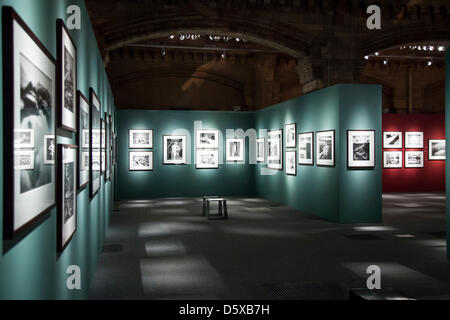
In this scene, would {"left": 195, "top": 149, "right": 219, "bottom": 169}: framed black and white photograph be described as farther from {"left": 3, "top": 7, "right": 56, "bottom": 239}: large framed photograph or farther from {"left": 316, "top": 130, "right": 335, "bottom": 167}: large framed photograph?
{"left": 3, "top": 7, "right": 56, "bottom": 239}: large framed photograph

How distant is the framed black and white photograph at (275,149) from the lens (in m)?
15.4

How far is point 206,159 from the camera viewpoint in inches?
722

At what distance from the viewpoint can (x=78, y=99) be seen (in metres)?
4.16

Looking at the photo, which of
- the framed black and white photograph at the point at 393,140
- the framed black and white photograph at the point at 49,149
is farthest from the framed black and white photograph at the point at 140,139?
the framed black and white photograph at the point at 49,149

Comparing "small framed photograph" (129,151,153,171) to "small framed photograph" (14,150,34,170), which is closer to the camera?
"small framed photograph" (14,150,34,170)

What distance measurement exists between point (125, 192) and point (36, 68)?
15.6 meters

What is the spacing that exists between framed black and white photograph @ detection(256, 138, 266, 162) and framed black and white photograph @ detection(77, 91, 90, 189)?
12.6 m

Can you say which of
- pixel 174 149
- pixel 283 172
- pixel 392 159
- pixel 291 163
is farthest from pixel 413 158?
pixel 174 149

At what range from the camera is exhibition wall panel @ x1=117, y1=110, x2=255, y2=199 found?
17609mm

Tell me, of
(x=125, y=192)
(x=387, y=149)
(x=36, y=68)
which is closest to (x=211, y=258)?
(x=36, y=68)

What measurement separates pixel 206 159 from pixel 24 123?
16.2m

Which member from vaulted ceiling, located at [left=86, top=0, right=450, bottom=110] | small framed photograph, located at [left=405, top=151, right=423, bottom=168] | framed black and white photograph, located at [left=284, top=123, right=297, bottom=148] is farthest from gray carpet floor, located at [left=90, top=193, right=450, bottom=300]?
small framed photograph, located at [left=405, top=151, right=423, bottom=168]

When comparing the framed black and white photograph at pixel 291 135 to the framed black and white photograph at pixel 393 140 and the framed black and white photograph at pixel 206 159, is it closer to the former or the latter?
the framed black and white photograph at pixel 206 159

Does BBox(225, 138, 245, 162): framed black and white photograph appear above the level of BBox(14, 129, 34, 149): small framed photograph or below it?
above
